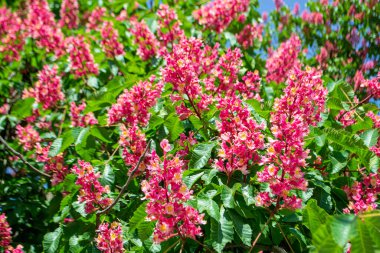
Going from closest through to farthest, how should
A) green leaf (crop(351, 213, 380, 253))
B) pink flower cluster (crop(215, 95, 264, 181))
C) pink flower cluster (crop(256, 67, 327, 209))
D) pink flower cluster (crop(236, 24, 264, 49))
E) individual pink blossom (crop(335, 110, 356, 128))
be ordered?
1. green leaf (crop(351, 213, 380, 253))
2. pink flower cluster (crop(256, 67, 327, 209))
3. pink flower cluster (crop(215, 95, 264, 181))
4. individual pink blossom (crop(335, 110, 356, 128))
5. pink flower cluster (crop(236, 24, 264, 49))

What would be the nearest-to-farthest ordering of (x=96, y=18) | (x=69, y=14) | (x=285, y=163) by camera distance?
(x=285, y=163)
(x=96, y=18)
(x=69, y=14)

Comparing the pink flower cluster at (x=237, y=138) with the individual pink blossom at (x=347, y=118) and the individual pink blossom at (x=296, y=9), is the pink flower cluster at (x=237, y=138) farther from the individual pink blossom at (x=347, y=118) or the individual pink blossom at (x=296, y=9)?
the individual pink blossom at (x=296, y=9)

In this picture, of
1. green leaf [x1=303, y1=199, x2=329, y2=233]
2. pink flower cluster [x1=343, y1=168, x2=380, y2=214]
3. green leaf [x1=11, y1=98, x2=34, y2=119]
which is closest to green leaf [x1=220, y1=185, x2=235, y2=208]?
green leaf [x1=303, y1=199, x2=329, y2=233]

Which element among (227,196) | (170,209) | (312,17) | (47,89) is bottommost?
(170,209)

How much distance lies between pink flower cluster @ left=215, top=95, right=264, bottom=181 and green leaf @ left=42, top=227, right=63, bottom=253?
1068 millimetres

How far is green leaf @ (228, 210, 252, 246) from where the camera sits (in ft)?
6.02

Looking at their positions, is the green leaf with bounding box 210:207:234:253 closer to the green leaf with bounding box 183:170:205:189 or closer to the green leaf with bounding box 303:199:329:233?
the green leaf with bounding box 183:170:205:189

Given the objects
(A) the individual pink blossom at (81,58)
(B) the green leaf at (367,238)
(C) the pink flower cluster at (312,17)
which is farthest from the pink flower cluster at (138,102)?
(C) the pink flower cluster at (312,17)

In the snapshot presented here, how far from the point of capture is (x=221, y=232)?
5.92 feet

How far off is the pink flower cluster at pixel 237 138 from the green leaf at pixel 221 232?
231 millimetres

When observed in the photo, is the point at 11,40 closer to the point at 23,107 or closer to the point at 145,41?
the point at 23,107

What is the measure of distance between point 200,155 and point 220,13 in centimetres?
208

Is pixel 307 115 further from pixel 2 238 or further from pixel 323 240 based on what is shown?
pixel 2 238

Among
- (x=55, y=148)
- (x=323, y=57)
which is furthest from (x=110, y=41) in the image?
(x=323, y=57)
